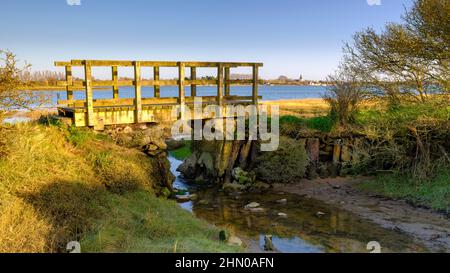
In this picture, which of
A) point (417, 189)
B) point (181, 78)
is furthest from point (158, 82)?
point (417, 189)

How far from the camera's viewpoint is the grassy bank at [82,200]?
22.7ft

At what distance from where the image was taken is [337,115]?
17.2 meters

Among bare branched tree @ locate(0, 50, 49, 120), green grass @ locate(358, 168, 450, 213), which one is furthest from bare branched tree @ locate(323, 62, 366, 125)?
bare branched tree @ locate(0, 50, 49, 120)

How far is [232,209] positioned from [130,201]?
369 centimetres

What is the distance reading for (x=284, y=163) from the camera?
15.5 meters

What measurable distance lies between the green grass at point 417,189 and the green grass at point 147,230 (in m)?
7.18

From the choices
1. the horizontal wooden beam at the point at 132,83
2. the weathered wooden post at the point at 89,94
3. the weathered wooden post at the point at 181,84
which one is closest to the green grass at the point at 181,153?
the horizontal wooden beam at the point at 132,83

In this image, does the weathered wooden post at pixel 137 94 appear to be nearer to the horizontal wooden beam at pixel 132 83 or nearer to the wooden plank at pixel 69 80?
the horizontal wooden beam at pixel 132 83

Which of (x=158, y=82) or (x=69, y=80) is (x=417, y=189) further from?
(x=69, y=80)

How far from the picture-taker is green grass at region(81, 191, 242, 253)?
22.8ft

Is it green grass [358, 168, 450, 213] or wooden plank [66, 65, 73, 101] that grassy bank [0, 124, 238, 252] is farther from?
green grass [358, 168, 450, 213]

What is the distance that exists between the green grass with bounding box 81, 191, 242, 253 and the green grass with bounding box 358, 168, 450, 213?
7183mm

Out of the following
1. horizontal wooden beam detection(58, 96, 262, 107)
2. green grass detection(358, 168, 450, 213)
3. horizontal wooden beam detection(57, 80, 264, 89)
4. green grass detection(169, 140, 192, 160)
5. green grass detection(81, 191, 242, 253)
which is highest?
horizontal wooden beam detection(57, 80, 264, 89)
